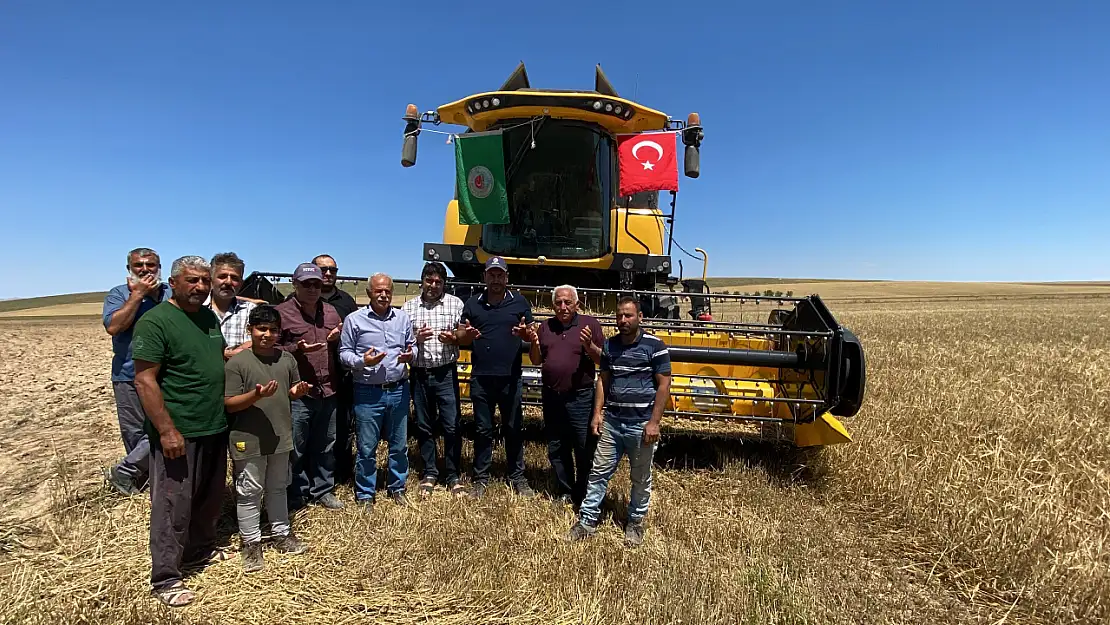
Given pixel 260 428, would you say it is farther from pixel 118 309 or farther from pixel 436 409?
pixel 436 409

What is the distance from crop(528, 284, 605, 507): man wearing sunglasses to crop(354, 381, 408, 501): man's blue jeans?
101 centimetres

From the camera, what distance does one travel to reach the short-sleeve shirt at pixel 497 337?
4.04 m

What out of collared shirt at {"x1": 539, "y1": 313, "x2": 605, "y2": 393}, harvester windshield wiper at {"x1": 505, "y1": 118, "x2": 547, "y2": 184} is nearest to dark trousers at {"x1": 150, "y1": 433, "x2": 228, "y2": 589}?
collared shirt at {"x1": 539, "y1": 313, "x2": 605, "y2": 393}

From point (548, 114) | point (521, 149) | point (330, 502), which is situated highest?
point (548, 114)

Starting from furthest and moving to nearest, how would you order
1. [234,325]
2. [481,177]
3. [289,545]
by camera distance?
[481,177] → [234,325] → [289,545]

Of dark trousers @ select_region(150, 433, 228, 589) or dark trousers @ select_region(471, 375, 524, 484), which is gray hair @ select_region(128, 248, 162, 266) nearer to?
dark trousers @ select_region(150, 433, 228, 589)

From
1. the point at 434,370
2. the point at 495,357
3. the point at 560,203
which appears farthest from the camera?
the point at 560,203

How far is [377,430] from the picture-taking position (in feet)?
12.8

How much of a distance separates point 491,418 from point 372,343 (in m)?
1.02

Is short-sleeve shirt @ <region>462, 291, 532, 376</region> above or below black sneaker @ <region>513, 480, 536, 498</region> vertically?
above

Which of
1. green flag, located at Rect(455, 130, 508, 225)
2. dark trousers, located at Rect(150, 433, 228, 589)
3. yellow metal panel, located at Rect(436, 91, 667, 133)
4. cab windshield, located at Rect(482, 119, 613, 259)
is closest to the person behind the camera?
dark trousers, located at Rect(150, 433, 228, 589)

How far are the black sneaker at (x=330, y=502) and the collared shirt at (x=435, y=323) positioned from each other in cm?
107

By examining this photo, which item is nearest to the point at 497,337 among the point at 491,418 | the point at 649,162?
the point at 491,418

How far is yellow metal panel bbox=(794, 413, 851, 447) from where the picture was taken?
4.08m
